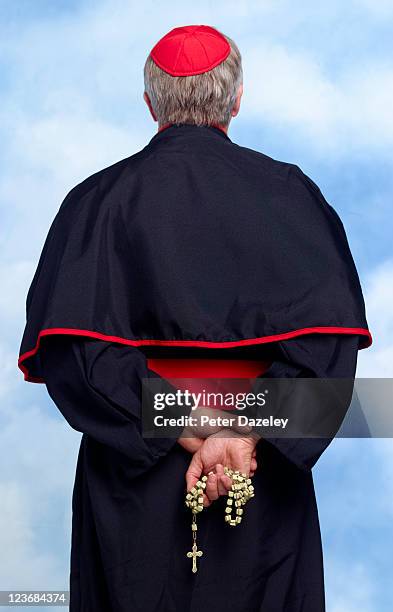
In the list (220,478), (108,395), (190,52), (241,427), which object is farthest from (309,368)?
(190,52)

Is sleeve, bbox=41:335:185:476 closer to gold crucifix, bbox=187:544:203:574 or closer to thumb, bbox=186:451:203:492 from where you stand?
thumb, bbox=186:451:203:492

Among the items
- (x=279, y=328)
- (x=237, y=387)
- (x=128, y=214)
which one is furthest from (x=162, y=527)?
(x=128, y=214)

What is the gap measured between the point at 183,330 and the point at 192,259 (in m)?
0.18

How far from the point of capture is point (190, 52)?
2752mm

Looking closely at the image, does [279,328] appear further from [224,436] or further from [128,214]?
[128,214]

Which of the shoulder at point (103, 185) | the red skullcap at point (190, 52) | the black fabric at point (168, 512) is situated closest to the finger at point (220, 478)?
the black fabric at point (168, 512)

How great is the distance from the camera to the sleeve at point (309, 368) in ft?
8.57

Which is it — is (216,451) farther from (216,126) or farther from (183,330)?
(216,126)

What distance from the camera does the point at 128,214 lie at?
2.72m

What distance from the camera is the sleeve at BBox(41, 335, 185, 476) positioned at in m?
2.60

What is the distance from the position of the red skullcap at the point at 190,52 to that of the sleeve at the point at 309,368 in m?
0.72

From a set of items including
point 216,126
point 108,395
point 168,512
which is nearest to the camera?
point 108,395

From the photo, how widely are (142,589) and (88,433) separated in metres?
0.42

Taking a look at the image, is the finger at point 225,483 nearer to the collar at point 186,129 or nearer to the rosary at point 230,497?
the rosary at point 230,497
